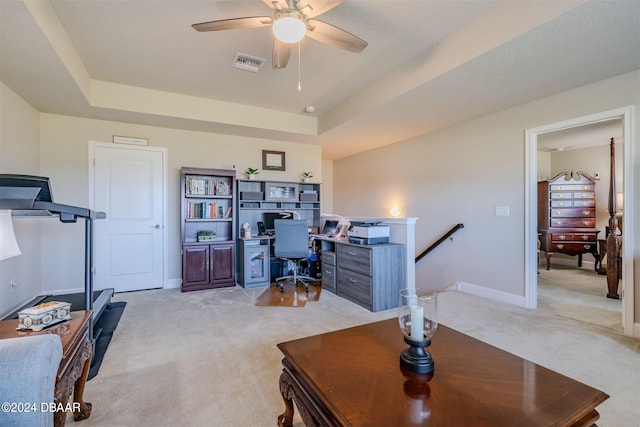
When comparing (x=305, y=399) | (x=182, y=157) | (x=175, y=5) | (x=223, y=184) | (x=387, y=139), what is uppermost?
(x=175, y=5)

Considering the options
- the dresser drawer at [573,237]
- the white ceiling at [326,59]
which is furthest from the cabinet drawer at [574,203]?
the white ceiling at [326,59]

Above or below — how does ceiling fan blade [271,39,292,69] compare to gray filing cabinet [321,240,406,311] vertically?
above

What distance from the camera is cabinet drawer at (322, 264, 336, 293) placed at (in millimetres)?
4117

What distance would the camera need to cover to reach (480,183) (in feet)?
13.4

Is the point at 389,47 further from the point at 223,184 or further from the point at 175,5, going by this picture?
the point at 223,184

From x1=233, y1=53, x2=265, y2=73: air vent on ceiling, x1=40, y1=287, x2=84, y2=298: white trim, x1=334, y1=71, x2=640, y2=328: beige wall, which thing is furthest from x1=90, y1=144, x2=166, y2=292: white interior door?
x1=334, y1=71, x2=640, y2=328: beige wall

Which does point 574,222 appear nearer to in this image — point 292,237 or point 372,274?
point 372,274

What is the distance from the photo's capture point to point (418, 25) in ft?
8.33

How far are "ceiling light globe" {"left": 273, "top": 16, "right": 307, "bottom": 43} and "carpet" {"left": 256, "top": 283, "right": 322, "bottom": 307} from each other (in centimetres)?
280

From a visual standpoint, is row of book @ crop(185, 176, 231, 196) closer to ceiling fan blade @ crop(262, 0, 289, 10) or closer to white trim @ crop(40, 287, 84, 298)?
white trim @ crop(40, 287, 84, 298)

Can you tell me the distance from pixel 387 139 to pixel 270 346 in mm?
4039

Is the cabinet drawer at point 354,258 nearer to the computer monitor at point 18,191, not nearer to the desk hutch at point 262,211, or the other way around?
the desk hutch at point 262,211

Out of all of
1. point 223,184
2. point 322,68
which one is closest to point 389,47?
point 322,68

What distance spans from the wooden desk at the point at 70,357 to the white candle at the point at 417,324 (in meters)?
1.44
